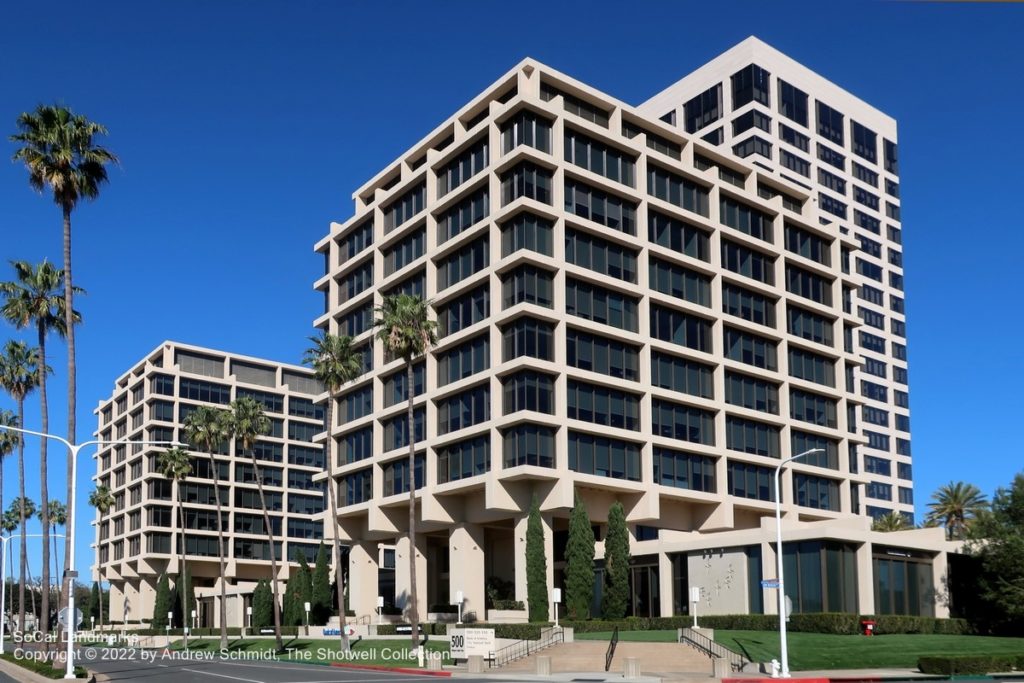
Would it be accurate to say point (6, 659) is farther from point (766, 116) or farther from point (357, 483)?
point (766, 116)

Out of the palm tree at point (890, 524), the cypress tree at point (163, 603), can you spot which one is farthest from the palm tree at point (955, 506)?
the cypress tree at point (163, 603)

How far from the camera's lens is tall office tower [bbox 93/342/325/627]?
450 feet

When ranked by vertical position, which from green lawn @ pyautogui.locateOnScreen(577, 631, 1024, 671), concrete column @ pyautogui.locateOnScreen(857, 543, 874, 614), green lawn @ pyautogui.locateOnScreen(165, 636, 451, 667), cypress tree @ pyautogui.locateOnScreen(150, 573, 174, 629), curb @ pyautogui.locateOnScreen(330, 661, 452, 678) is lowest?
cypress tree @ pyautogui.locateOnScreen(150, 573, 174, 629)

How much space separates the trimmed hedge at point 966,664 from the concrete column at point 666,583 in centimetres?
2534

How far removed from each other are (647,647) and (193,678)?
752 inches

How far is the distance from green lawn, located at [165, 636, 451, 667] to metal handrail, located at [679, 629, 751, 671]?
1263 centimetres

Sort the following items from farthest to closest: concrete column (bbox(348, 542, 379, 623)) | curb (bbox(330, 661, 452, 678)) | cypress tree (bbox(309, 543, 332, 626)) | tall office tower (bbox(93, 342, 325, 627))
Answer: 1. tall office tower (bbox(93, 342, 325, 627))
2. cypress tree (bbox(309, 543, 332, 626))
3. concrete column (bbox(348, 542, 379, 623))
4. curb (bbox(330, 661, 452, 678))

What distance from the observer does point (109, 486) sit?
Answer: 15388 centimetres

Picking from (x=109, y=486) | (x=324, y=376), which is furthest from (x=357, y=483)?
(x=109, y=486)

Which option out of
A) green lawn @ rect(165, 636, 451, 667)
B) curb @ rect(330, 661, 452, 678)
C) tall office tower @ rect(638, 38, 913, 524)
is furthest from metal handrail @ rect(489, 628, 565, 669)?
tall office tower @ rect(638, 38, 913, 524)

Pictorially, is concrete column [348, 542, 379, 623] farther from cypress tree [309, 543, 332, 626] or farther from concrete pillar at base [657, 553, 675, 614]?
concrete pillar at base [657, 553, 675, 614]

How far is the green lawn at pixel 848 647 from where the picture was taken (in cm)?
4638

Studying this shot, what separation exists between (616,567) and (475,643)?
1657cm

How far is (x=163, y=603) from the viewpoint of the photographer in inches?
4847
